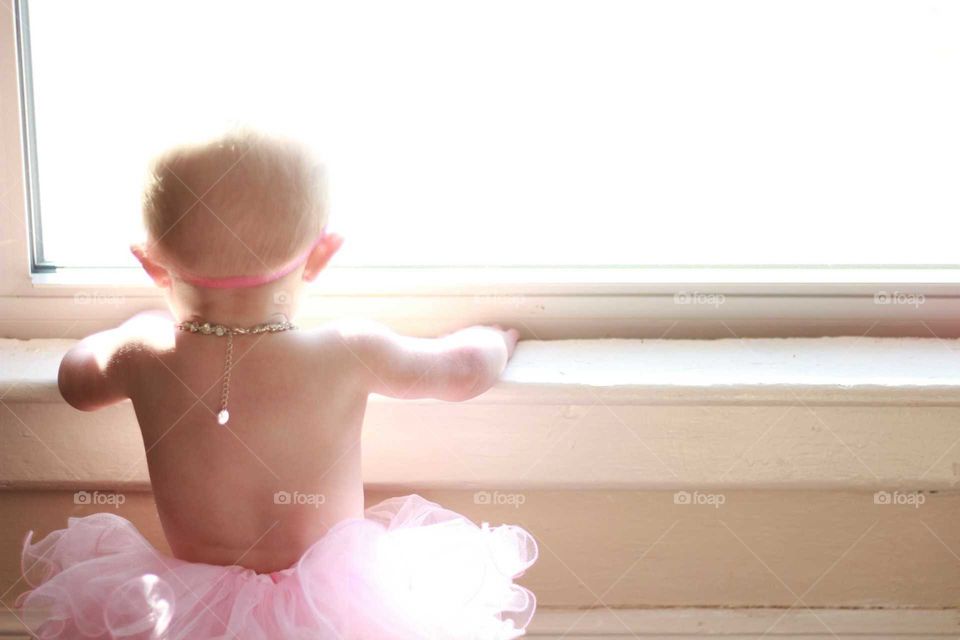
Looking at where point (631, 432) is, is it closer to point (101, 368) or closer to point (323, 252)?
point (323, 252)

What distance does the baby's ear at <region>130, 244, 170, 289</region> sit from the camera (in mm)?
1080

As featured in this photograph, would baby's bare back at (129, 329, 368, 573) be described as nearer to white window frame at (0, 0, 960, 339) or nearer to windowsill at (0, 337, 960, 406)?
windowsill at (0, 337, 960, 406)

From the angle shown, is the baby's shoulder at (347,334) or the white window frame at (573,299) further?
the white window frame at (573,299)

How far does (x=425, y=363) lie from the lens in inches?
44.9

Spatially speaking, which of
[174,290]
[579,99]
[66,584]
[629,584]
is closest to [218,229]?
[174,290]

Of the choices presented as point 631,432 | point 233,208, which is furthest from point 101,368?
point 631,432

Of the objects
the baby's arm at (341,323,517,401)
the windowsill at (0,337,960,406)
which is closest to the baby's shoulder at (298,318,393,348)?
the baby's arm at (341,323,517,401)

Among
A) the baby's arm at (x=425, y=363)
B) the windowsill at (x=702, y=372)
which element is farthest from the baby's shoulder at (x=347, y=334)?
the windowsill at (x=702, y=372)

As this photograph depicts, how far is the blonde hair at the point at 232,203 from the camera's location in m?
0.99

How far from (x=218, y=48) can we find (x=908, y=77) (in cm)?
91

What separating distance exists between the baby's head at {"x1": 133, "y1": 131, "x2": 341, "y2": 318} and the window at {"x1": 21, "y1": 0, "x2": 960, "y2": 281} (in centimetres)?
31

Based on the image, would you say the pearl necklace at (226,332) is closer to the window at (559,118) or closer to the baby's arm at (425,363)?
the baby's arm at (425,363)

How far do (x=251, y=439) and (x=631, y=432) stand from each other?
0.45 m

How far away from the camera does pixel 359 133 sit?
136cm
